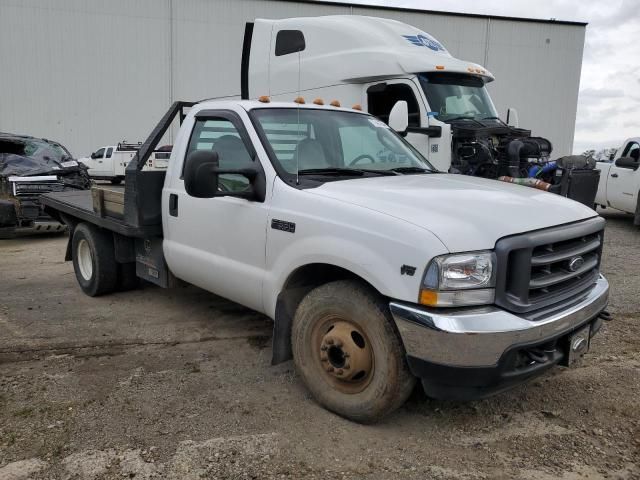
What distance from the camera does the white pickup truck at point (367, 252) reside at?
2789 millimetres

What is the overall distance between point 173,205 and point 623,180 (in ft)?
32.3

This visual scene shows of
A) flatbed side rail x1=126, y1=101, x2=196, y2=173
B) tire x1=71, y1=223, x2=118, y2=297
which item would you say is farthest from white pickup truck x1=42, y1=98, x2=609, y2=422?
tire x1=71, y1=223, x2=118, y2=297

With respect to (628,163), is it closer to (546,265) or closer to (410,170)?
(410,170)

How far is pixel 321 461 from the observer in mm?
2926

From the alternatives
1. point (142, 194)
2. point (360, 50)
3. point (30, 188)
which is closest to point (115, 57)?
point (30, 188)

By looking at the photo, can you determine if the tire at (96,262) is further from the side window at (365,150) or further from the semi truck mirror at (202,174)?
the side window at (365,150)

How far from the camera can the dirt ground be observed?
288cm

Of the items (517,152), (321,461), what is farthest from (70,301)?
(517,152)

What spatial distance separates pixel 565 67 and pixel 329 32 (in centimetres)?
2241

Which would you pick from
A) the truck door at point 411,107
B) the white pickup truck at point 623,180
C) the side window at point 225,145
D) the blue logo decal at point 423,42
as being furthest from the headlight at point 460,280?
the white pickup truck at point 623,180

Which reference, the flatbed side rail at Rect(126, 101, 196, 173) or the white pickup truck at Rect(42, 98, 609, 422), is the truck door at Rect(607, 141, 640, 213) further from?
the flatbed side rail at Rect(126, 101, 196, 173)

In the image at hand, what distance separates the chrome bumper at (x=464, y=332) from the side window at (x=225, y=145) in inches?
68.7

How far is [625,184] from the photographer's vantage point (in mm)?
11039

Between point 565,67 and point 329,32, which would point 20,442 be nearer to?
point 329,32
